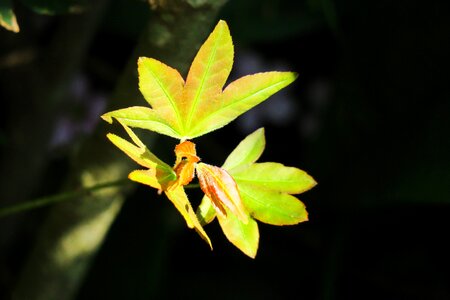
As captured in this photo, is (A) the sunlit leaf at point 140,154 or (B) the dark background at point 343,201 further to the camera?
(B) the dark background at point 343,201

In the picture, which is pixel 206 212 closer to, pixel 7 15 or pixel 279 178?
pixel 279 178

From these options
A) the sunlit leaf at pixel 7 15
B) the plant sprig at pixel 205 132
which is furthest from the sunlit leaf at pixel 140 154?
the sunlit leaf at pixel 7 15

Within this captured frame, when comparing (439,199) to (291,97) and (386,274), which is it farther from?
(291,97)

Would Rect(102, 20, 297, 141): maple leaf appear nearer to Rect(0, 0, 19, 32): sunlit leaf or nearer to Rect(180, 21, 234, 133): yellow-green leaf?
Rect(180, 21, 234, 133): yellow-green leaf

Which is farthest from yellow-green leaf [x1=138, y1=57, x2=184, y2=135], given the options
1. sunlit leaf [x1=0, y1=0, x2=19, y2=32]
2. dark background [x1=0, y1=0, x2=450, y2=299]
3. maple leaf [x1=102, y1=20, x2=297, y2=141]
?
dark background [x1=0, y1=0, x2=450, y2=299]

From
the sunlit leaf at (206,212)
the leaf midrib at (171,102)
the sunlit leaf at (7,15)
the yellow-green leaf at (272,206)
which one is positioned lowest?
the sunlit leaf at (206,212)

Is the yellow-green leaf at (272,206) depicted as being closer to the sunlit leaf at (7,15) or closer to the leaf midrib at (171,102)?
the leaf midrib at (171,102)

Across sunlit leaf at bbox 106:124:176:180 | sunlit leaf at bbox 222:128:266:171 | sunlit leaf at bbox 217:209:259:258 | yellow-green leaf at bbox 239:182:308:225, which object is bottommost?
sunlit leaf at bbox 217:209:259:258
